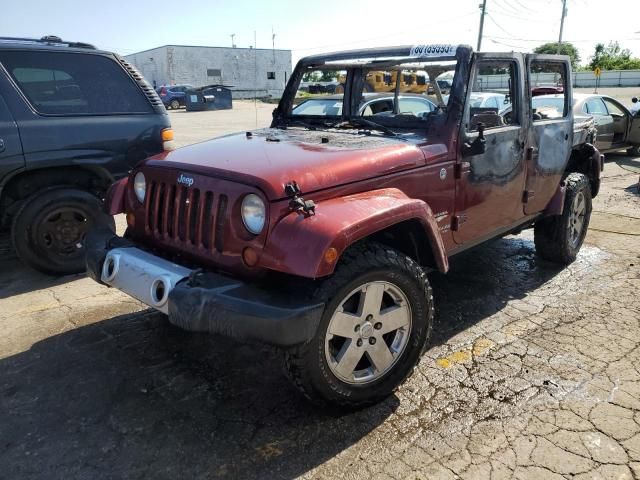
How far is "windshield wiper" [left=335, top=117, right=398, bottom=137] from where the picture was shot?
3.54 meters

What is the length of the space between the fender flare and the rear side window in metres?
3.24

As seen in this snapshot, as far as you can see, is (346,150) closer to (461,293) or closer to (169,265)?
(169,265)

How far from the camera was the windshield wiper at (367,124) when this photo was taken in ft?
11.6

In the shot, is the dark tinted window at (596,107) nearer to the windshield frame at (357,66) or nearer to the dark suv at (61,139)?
the windshield frame at (357,66)

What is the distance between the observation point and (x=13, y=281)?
4805 mm

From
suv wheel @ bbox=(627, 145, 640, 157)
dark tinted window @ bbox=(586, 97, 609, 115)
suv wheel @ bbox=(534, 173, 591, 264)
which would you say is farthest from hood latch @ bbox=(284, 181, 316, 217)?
suv wheel @ bbox=(627, 145, 640, 157)

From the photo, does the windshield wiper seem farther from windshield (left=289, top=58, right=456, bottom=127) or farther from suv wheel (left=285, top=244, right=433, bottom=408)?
suv wheel (left=285, top=244, right=433, bottom=408)

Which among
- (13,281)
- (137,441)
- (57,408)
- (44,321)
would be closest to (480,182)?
(137,441)

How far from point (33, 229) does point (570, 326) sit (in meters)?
4.44

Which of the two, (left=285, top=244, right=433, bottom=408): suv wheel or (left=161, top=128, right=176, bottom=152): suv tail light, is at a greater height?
(left=161, top=128, right=176, bottom=152): suv tail light

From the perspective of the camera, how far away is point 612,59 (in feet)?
250

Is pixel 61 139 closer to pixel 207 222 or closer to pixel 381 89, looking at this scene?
pixel 207 222

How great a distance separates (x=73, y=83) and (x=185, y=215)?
2.79 m

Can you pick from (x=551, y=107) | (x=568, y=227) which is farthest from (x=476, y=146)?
(x=568, y=227)
